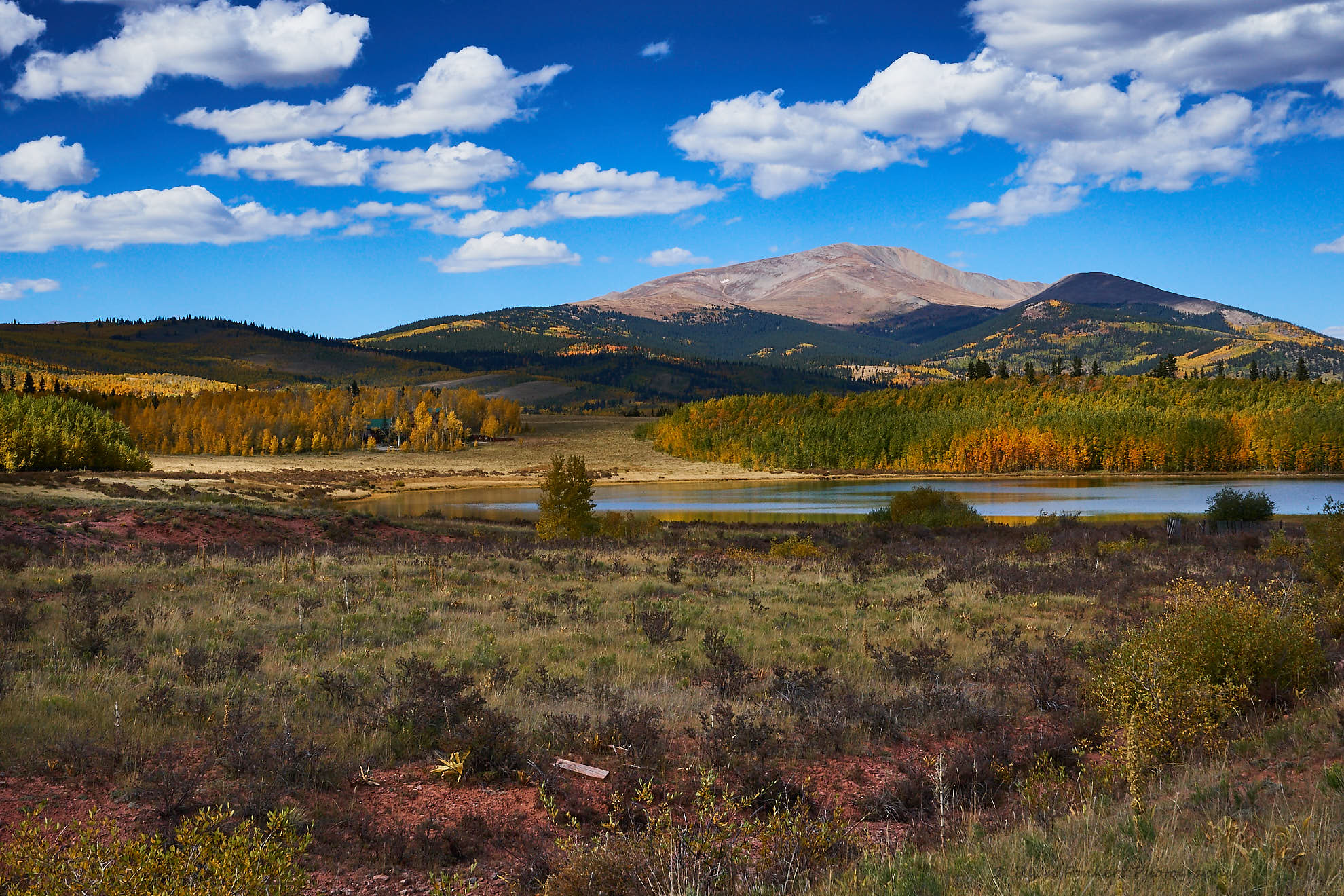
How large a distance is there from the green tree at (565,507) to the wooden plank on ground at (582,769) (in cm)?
3541

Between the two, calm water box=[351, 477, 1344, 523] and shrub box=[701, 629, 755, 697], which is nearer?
shrub box=[701, 629, 755, 697]

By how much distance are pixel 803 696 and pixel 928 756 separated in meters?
2.16

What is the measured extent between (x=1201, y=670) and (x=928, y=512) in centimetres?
4125

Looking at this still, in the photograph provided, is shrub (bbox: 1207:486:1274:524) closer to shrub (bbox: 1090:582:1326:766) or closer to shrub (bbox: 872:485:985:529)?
shrub (bbox: 872:485:985:529)

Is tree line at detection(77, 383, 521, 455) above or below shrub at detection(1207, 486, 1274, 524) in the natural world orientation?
above

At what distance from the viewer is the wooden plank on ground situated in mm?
7625

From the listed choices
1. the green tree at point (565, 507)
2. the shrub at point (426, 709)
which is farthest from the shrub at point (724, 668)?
the green tree at point (565, 507)

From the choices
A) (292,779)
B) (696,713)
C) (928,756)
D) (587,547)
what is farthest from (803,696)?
(587,547)

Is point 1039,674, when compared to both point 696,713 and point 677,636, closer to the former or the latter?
point 696,713

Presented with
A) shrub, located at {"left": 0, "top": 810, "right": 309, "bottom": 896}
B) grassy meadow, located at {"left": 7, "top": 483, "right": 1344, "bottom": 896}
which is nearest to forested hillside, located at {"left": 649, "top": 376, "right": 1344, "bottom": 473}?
grassy meadow, located at {"left": 7, "top": 483, "right": 1344, "bottom": 896}

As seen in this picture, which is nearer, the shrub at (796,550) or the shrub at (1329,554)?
the shrub at (1329,554)

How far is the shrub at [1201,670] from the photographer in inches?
329

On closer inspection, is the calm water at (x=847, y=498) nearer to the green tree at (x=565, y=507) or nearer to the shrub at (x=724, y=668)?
the green tree at (x=565, y=507)

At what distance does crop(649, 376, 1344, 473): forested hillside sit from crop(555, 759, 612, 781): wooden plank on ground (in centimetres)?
12005
